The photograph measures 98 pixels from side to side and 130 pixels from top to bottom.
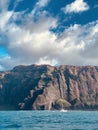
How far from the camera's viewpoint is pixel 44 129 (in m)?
104

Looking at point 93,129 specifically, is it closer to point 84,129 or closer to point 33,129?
point 84,129

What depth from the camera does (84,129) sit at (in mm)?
103375

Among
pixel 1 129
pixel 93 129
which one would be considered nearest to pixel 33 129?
pixel 1 129

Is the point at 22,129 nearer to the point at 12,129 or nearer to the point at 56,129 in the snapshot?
the point at 12,129

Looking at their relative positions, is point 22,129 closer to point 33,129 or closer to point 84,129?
point 33,129

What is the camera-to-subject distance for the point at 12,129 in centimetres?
10675

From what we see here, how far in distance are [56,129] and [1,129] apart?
17790 millimetres

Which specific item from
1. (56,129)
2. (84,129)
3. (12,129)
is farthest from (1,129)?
(84,129)

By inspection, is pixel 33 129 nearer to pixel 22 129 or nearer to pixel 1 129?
pixel 22 129

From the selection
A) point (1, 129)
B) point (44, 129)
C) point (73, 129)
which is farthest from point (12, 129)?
point (73, 129)

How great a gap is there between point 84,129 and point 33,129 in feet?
52.5

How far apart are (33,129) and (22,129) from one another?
11.4ft

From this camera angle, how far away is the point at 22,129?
105438 millimetres

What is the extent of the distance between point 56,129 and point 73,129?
5.28 metres
